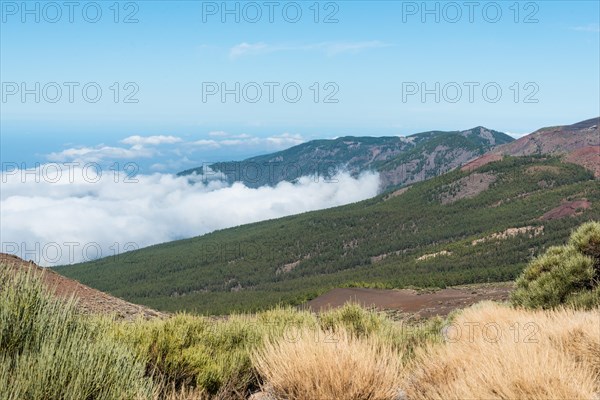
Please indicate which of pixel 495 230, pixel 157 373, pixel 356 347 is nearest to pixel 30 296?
pixel 157 373

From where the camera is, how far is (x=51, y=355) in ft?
14.2

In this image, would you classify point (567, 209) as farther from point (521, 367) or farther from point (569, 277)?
point (521, 367)

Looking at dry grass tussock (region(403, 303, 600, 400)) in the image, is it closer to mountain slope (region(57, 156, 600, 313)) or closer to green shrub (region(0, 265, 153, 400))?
green shrub (region(0, 265, 153, 400))

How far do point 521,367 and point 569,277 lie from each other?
9.74 metres

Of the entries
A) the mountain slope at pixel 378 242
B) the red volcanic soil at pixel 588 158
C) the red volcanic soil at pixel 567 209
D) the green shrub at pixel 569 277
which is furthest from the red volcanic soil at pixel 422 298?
the red volcanic soil at pixel 588 158

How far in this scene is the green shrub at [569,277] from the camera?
1275cm

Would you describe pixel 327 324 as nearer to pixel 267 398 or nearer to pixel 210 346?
pixel 210 346

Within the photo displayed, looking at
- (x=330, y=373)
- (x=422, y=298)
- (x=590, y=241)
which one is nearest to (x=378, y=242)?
(x=422, y=298)

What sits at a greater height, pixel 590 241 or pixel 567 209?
pixel 590 241

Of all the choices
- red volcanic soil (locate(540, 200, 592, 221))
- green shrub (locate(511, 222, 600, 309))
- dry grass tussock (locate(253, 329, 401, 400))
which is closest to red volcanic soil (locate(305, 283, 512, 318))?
green shrub (locate(511, 222, 600, 309))

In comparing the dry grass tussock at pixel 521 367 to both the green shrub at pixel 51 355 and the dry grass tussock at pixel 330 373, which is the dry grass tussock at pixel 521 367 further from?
the green shrub at pixel 51 355

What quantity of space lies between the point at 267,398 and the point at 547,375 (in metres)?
3.19

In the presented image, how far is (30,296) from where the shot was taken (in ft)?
16.9

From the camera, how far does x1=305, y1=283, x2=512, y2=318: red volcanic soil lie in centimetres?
3181
